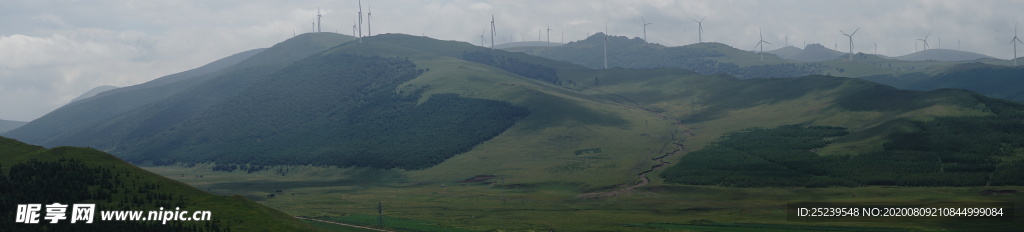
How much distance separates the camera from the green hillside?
11900cm

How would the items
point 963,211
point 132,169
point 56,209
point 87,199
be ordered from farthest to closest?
point 963,211
point 132,169
point 87,199
point 56,209

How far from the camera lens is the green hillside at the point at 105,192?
119000 mm

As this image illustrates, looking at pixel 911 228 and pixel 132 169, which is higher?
pixel 132 169

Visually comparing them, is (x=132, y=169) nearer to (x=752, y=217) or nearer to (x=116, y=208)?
(x=116, y=208)

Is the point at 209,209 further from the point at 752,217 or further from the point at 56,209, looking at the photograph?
the point at 752,217

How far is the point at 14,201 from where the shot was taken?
391 feet

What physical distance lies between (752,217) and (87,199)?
127203mm

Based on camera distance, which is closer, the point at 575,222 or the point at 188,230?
the point at 188,230

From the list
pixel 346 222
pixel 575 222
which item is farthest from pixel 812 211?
pixel 346 222

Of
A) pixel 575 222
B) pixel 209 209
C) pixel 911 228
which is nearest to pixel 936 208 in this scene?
pixel 911 228

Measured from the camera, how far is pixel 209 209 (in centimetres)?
12900

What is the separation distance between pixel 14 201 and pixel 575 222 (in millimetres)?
102464

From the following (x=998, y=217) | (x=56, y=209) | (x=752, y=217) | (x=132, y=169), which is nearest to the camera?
(x=56, y=209)

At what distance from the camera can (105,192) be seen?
126m
